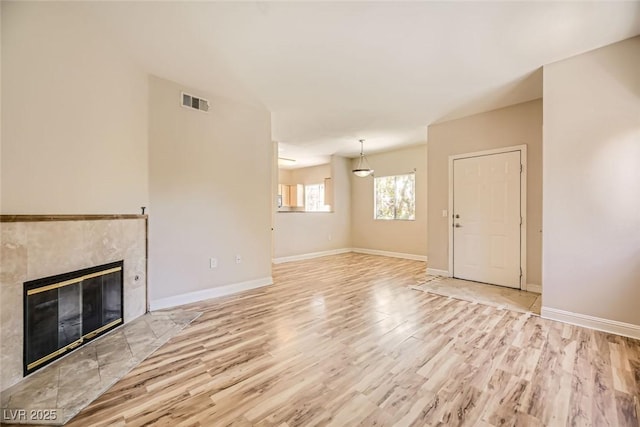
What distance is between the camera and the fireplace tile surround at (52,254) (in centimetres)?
182

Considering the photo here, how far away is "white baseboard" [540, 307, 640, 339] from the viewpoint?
2595 millimetres

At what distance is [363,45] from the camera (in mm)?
2641

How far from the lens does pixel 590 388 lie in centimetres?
184

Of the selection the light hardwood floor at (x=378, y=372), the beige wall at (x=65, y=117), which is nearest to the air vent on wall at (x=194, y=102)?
the beige wall at (x=65, y=117)

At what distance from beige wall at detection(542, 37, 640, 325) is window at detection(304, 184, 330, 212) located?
21.9ft

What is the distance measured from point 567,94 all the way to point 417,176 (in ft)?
12.7

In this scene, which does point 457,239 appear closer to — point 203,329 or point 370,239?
point 370,239

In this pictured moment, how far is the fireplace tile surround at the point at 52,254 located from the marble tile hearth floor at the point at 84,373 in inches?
6.7

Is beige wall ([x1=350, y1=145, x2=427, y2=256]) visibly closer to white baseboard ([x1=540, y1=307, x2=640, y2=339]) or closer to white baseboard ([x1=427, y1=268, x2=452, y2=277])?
white baseboard ([x1=427, y1=268, x2=452, y2=277])

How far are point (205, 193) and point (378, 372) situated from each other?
2.98m

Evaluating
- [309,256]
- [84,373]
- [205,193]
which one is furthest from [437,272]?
[84,373]

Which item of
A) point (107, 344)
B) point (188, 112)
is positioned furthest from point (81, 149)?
point (107, 344)

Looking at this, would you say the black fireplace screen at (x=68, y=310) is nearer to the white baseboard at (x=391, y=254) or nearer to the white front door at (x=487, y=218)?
the white front door at (x=487, y=218)

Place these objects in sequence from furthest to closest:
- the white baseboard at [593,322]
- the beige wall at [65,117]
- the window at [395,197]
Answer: the window at [395,197] → the white baseboard at [593,322] → the beige wall at [65,117]
